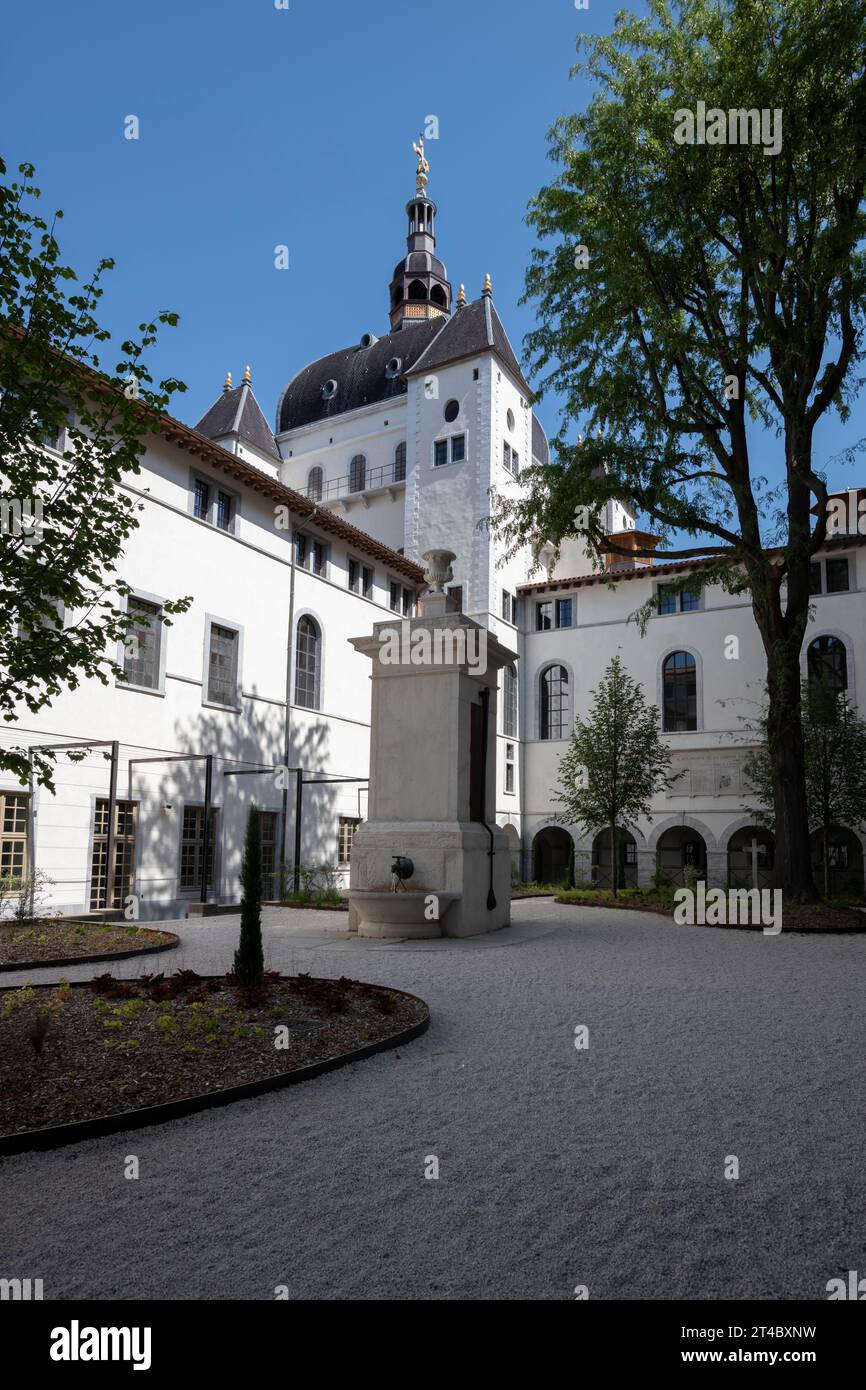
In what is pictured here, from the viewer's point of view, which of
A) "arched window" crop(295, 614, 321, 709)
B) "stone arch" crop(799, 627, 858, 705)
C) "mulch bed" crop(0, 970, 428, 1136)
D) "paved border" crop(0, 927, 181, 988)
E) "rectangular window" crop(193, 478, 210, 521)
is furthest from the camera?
"stone arch" crop(799, 627, 858, 705)

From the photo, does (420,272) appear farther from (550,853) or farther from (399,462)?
(550,853)

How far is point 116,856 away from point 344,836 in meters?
9.35

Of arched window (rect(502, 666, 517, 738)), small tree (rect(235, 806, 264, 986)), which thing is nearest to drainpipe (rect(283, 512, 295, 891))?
arched window (rect(502, 666, 517, 738))

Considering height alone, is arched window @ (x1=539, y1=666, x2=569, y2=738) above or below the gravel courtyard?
above

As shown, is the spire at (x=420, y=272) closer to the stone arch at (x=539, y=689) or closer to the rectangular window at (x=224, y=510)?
the stone arch at (x=539, y=689)

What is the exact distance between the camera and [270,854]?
2545 centimetres

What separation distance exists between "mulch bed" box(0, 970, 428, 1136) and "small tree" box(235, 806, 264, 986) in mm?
174

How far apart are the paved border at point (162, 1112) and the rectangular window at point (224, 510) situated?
66.9 ft

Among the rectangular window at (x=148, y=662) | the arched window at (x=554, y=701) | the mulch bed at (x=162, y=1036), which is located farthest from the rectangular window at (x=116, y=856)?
the arched window at (x=554, y=701)

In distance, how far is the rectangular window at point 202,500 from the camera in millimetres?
23953

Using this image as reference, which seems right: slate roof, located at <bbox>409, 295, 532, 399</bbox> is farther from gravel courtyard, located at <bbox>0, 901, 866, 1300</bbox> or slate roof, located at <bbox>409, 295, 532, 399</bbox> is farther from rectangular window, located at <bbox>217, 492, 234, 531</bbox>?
gravel courtyard, located at <bbox>0, 901, 866, 1300</bbox>

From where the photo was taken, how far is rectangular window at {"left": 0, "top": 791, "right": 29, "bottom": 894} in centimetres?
1778

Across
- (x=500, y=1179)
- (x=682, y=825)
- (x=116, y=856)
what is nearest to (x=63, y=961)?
(x=500, y=1179)
